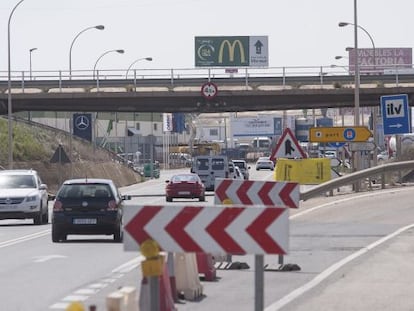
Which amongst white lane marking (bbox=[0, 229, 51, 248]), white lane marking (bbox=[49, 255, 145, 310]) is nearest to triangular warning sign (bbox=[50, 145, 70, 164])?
white lane marking (bbox=[0, 229, 51, 248])

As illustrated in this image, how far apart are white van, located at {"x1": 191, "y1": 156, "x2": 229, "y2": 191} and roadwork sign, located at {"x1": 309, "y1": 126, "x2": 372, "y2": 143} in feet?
73.8

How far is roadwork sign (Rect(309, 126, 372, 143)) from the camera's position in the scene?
141ft

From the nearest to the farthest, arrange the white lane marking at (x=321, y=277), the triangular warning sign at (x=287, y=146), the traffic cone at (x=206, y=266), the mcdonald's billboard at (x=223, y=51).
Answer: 1. the white lane marking at (x=321, y=277)
2. the traffic cone at (x=206, y=266)
3. the triangular warning sign at (x=287, y=146)
4. the mcdonald's billboard at (x=223, y=51)

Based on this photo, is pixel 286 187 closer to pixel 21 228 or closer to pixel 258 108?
pixel 21 228

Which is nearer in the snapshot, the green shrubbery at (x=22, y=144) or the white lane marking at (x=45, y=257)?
the white lane marking at (x=45, y=257)

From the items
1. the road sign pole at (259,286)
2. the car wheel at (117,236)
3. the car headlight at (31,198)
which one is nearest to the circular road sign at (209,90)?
the car headlight at (31,198)

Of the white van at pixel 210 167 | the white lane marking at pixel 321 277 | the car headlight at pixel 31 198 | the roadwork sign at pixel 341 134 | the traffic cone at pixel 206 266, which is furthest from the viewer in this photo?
the white van at pixel 210 167

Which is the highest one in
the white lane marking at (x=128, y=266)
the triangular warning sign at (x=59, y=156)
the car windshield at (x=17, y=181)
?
the triangular warning sign at (x=59, y=156)

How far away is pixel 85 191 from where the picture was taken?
27.0 m

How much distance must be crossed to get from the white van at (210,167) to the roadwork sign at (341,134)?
2249cm

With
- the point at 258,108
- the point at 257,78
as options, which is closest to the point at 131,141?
the point at 257,78

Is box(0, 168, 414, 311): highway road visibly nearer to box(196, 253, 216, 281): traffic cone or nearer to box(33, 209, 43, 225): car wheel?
box(196, 253, 216, 281): traffic cone

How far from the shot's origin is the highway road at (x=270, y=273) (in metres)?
14.8

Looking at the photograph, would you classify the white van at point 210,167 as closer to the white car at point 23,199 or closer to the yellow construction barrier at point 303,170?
the yellow construction barrier at point 303,170
